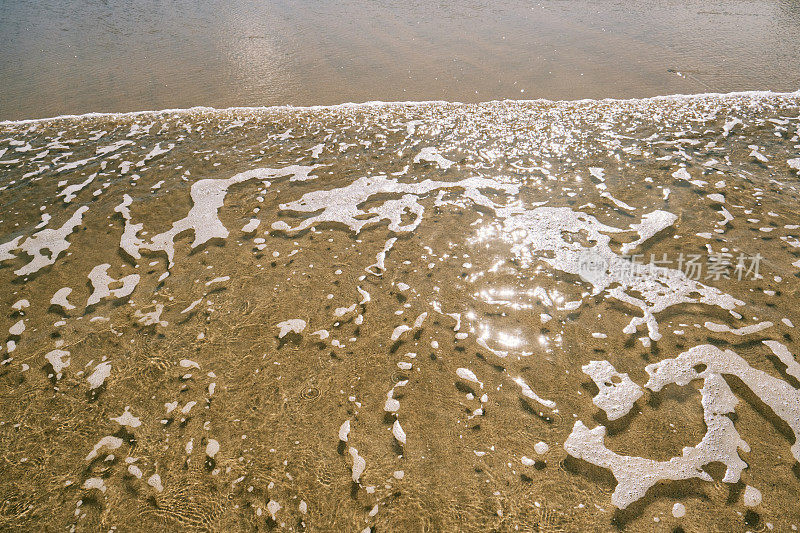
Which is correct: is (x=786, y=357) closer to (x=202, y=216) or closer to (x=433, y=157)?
(x=433, y=157)

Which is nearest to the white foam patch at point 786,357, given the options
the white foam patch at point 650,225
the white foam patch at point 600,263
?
the white foam patch at point 600,263

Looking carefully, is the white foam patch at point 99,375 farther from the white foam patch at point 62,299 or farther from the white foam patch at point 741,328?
the white foam patch at point 741,328

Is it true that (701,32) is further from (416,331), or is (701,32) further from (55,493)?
(55,493)

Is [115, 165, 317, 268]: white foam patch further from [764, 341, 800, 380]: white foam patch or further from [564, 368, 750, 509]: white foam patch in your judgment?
[764, 341, 800, 380]: white foam patch

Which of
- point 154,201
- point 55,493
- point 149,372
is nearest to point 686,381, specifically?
point 149,372

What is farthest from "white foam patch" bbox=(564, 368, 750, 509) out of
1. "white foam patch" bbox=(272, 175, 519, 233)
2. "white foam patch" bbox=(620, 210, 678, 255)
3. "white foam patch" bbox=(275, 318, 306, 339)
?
"white foam patch" bbox=(272, 175, 519, 233)

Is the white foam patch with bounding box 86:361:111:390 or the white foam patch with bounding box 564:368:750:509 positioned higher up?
the white foam patch with bounding box 564:368:750:509
